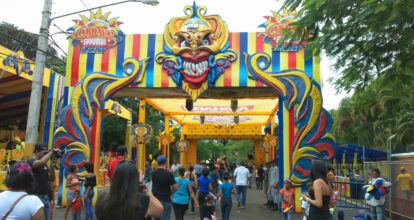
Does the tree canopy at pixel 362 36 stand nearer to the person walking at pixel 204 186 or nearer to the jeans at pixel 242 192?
the person walking at pixel 204 186

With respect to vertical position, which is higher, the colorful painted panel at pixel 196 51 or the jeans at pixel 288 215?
the colorful painted panel at pixel 196 51

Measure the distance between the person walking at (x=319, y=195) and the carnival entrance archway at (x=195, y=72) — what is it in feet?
25.0

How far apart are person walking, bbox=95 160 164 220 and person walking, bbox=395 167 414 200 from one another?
32.4ft

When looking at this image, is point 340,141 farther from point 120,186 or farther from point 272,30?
point 120,186

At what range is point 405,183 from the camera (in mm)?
11555

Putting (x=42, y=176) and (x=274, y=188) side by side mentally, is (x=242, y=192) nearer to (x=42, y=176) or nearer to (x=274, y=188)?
(x=274, y=188)

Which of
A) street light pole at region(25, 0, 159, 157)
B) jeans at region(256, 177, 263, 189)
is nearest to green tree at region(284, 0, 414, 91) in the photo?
street light pole at region(25, 0, 159, 157)

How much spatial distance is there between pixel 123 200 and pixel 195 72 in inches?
404

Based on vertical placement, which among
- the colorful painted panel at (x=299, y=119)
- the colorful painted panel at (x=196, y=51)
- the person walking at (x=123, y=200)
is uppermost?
the colorful painted panel at (x=196, y=51)

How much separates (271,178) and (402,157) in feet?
13.3

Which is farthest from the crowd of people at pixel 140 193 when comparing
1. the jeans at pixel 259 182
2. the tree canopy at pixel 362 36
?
the jeans at pixel 259 182

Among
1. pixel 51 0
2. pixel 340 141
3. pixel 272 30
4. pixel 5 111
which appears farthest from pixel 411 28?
pixel 340 141

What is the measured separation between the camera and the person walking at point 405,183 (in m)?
11.4

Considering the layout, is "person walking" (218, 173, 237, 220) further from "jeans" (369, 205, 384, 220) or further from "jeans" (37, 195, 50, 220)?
"jeans" (37, 195, 50, 220)
